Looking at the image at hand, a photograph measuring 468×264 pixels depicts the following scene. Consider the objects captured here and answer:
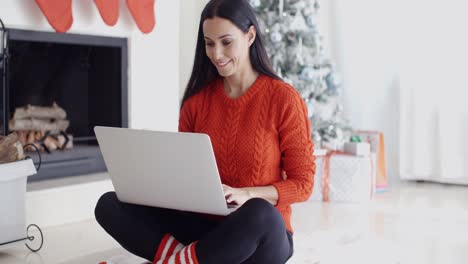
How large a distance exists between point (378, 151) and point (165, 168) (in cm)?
236

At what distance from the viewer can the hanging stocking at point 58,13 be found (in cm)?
260

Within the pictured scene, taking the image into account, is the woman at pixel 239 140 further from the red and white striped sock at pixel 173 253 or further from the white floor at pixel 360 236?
the white floor at pixel 360 236

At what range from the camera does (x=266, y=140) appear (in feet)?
5.50

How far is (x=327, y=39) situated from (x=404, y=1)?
569mm

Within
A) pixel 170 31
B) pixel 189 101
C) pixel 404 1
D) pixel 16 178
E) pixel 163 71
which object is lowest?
pixel 16 178

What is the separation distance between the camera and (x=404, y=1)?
150 inches

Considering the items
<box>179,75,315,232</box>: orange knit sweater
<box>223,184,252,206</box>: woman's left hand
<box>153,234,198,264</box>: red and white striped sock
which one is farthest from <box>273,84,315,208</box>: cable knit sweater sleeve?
<box>153,234,198,264</box>: red and white striped sock

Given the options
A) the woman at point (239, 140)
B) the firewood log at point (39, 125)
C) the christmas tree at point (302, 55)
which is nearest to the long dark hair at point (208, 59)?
the woman at point (239, 140)

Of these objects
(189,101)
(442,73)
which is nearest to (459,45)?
(442,73)

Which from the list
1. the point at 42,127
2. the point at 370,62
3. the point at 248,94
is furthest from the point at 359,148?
the point at 248,94

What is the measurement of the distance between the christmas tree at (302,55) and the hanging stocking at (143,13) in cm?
69

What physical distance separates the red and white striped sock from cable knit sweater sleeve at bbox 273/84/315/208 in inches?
10.3

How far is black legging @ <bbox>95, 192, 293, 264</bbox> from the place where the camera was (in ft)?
4.90

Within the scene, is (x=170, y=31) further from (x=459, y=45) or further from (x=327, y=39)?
(x=459, y=45)
